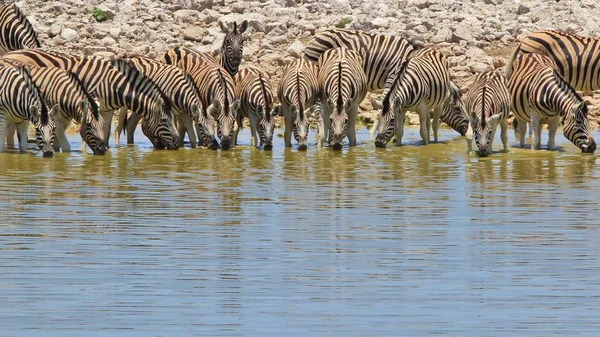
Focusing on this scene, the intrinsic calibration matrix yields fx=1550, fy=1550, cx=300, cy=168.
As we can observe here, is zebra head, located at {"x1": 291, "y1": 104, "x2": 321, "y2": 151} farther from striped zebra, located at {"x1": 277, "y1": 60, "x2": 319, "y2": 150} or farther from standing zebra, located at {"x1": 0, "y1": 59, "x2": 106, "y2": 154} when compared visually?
standing zebra, located at {"x1": 0, "y1": 59, "x2": 106, "y2": 154}

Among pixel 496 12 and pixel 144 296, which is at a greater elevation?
pixel 496 12

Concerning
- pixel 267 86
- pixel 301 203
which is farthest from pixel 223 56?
pixel 301 203

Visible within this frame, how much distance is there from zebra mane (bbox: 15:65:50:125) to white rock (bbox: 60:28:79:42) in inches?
392

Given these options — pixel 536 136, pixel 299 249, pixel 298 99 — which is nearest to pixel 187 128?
pixel 298 99

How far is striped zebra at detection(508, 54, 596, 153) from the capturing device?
1902 cm

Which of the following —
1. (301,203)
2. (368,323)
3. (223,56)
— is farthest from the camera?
(223,56)

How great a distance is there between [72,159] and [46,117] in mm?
635

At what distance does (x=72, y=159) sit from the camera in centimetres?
1792

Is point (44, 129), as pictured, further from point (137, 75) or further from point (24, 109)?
point (137, 75)

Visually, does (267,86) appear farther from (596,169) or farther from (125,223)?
(125,223)

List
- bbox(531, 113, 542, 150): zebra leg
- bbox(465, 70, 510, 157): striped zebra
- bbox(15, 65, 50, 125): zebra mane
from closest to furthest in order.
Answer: bbox(15, 65, 50, 125): zebra mane < bbox(465, 70, 510, 157): striped zebra < bbox(531, 113, 542, 150): zebra leg

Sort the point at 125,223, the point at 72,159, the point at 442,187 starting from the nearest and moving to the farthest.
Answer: the point at 125,223
the point at 442,187
the point at 72,159

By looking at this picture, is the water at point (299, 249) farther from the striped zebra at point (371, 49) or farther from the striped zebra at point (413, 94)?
the striped zebra at point (371, 49)

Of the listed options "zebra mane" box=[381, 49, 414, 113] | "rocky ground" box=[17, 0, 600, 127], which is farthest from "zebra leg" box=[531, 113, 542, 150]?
"rocky ground" box=[17, 0, 600, 127]
